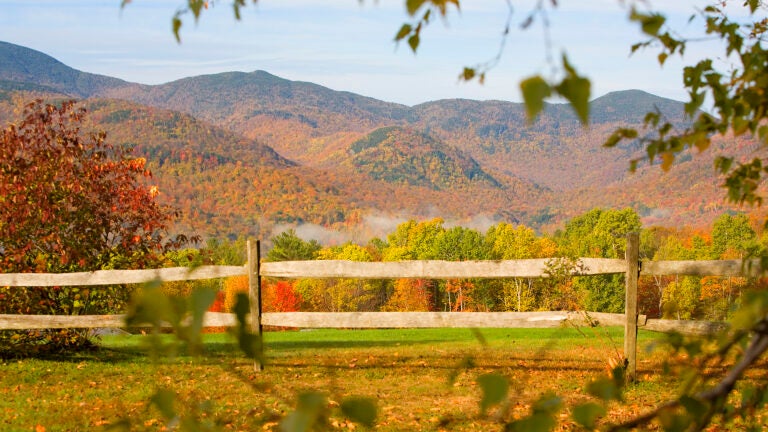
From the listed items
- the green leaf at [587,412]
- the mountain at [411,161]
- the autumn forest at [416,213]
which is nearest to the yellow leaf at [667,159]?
the autumn forest at [416,213]

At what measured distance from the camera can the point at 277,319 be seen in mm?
7828

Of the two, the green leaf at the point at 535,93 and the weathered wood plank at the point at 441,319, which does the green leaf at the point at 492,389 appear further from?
the weathered wood plank at the point at 441,319

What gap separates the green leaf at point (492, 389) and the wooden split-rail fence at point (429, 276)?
606 cm

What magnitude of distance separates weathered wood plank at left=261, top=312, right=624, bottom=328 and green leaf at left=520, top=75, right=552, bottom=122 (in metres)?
6.34

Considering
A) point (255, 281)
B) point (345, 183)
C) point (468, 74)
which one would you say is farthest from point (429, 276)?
point (345, 183)

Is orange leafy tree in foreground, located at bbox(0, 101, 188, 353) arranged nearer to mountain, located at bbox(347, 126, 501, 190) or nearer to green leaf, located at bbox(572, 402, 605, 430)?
green leaf, located at bbox(572, 402, 605, 430)

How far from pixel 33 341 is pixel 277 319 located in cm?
347

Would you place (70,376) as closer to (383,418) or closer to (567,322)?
(383,418)

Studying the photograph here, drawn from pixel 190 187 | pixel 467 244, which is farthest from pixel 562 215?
pixel 467 244

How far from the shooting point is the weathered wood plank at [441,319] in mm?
7156

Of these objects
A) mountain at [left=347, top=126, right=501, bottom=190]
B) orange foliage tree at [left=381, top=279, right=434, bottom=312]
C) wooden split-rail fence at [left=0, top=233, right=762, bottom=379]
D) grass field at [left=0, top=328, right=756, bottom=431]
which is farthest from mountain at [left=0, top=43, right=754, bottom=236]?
wooden split-rail fence at [left=0, top=233, right=762, bottom=379]

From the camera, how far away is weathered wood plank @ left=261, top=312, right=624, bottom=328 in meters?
7.16

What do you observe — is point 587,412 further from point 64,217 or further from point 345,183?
point 345,183

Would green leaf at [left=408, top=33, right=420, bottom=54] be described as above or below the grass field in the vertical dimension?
above
